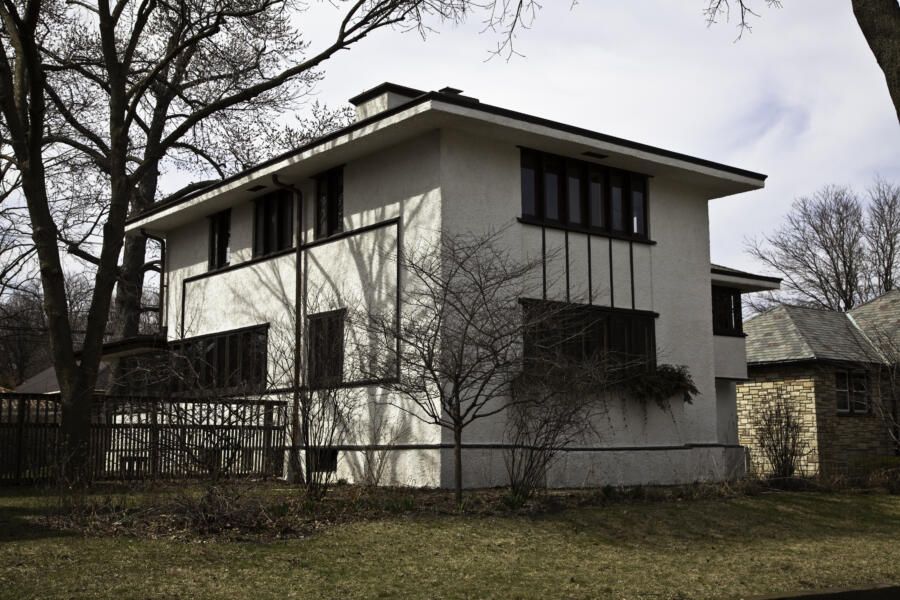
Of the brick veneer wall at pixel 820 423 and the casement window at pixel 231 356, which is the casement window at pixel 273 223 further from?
the brick veneer wall at pixel 820 423

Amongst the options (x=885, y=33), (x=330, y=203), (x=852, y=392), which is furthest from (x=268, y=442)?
(x=852, y=392)

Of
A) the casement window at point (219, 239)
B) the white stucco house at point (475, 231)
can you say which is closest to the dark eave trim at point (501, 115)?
the white stucco house at point (475, 231)

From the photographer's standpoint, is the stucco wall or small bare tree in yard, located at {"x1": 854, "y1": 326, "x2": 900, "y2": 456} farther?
small bare tree in yard, located at {"x1": 854, "y1": 326, "x2": 900, "y2": 456}

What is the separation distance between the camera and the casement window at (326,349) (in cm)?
1393

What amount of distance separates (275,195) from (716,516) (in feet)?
37.5

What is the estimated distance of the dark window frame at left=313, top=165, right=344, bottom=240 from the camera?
1861cm

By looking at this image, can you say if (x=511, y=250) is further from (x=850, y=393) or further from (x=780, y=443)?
(x=850, y=393)

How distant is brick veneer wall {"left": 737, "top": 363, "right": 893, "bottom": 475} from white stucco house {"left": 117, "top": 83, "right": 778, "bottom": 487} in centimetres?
556

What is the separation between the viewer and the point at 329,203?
18.9 m

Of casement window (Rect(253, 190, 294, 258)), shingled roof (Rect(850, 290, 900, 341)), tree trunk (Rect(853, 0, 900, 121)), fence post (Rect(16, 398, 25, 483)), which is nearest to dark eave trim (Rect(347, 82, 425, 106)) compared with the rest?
casement window (Rect(253, 190, 294, 258))

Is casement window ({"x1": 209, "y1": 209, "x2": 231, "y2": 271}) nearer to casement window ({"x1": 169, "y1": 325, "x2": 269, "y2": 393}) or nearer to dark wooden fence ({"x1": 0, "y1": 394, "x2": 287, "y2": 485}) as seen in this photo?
casement window ({"x1": 169, "y1": 325, "x2": 269, "y2": 393})

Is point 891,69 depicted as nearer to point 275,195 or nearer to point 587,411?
point 587,411

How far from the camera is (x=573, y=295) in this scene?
1736 centimetres

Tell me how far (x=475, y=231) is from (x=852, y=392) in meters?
15.5
